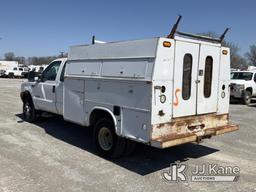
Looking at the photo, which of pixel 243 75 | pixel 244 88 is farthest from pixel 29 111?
pixel 243 75

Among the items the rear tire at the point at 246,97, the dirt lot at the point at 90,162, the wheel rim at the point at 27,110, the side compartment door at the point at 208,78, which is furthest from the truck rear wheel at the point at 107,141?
the rear tire at the point at 246,97

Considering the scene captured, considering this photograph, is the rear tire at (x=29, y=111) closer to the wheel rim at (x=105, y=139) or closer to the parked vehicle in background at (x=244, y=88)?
the wheel rim at (x=105, y=139)

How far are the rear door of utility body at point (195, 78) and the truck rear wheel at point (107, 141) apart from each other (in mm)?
1282

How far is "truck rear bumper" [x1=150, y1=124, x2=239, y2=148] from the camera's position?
5.08 metres

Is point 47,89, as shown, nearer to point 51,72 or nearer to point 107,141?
point 51,72

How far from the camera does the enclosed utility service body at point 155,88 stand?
5.16 meters

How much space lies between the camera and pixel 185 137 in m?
5.47

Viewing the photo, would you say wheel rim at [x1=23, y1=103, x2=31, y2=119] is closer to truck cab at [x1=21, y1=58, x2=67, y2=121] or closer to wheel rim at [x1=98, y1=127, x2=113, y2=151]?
truck cab at [x1=21, y1=58, x2=67, y2=121]

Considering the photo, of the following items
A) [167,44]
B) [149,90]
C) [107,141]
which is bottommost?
[107,141]

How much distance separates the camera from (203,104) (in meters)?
6.12

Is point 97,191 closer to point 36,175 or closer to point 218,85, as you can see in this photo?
point 36,175

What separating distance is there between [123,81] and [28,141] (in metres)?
3.25

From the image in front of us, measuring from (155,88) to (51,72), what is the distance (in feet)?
13.8

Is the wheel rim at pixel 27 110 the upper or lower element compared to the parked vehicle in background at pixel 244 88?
lower
